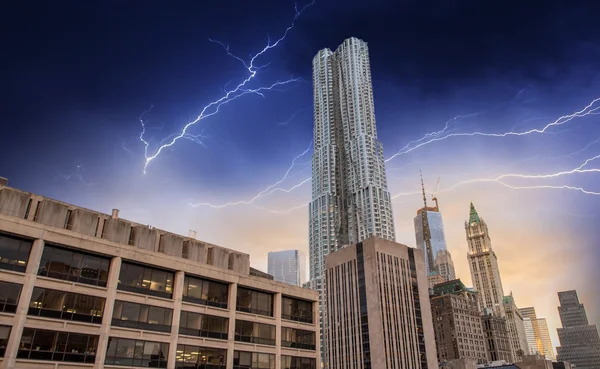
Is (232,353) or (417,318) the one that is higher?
(417,318)

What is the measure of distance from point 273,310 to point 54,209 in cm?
2878

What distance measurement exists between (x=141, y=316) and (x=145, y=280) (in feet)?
12.6

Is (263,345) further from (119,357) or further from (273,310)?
(119,357)

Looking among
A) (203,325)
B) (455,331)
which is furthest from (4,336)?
(455,331)

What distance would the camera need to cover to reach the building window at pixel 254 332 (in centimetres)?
5497

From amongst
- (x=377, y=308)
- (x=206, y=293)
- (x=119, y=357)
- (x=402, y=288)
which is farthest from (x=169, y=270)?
(x=402, y=288)

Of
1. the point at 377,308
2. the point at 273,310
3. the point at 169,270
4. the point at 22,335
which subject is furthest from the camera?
the point at 377,308

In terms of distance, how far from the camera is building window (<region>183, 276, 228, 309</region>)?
52156 mm

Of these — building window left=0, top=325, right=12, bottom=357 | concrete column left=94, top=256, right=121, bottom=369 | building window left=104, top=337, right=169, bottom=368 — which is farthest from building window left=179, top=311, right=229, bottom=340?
building window left=0, top=325, right=12, bottom=357

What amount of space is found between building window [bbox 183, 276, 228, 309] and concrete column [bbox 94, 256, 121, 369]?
8200mm

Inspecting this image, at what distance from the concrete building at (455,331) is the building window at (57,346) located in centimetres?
16773

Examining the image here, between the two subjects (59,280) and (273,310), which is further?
(273,310)

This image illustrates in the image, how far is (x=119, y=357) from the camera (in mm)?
44219

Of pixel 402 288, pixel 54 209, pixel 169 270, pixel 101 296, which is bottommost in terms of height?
pixel 101 296
